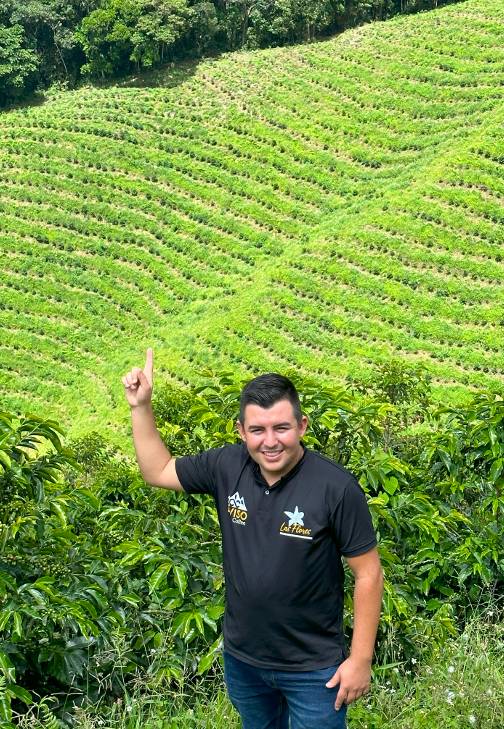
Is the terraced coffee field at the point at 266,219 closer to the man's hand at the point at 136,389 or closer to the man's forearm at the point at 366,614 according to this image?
the man's hand at the point at 136,389

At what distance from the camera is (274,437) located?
390 cm

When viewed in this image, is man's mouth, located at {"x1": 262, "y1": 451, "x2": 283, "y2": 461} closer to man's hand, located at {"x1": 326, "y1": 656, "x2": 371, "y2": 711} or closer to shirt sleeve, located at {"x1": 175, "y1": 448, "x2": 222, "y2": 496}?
shirt sleeve, located at {"x1": 175, "y1": 448, "x2": 222, "y2": 496}

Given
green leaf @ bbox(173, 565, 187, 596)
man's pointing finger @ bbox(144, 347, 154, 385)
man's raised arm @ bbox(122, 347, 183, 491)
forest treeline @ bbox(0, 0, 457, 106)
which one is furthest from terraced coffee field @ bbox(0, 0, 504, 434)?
man's raised arm @ bbox(122, 347, 183, 491)

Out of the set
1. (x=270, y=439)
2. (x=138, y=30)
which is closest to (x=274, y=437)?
(x=270, y=439)

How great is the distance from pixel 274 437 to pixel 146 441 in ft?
2.86

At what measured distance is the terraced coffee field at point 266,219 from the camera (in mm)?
29516

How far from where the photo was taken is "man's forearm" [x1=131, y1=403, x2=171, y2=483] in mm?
4445

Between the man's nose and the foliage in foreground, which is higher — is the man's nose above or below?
above

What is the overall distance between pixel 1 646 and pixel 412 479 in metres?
4.61

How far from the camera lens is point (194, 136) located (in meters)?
41.7

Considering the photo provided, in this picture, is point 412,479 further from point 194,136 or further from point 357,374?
point 194,136

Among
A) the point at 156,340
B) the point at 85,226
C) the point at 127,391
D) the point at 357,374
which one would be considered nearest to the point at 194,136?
the point at 85,226

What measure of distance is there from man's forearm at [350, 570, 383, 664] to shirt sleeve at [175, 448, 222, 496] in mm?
921

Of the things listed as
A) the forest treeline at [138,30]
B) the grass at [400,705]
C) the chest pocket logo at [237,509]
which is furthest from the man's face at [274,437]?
the forest treeline at [138,30]
